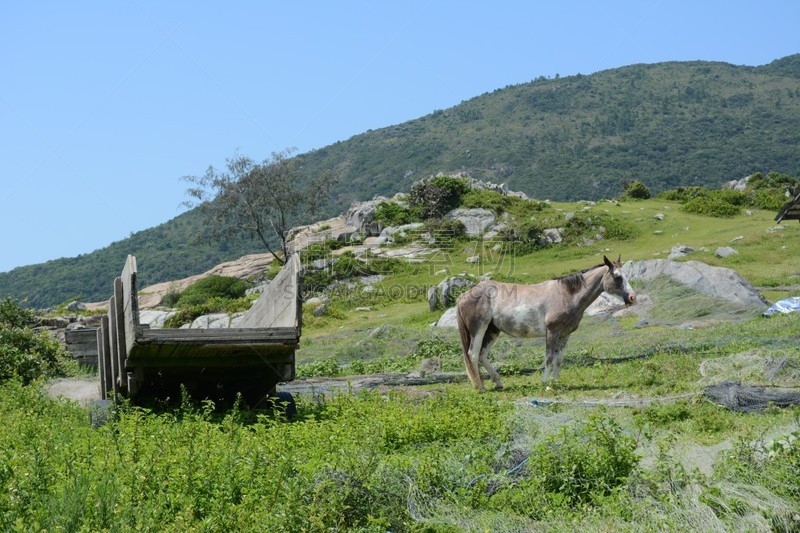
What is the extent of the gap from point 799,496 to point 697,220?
43495 mm

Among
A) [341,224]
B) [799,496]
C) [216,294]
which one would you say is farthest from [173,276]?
[799,496]

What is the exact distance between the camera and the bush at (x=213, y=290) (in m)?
46.1

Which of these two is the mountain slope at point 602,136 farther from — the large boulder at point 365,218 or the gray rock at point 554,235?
the gray rock at point 554,235

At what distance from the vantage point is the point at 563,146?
138 meters

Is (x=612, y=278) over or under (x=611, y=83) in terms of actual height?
under

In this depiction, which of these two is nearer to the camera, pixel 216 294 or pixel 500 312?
pixel 500 312

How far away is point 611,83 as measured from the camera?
568 feet

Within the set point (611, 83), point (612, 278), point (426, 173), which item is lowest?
point (612, 278)

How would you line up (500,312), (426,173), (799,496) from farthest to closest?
(426,173) → (500,312) → (799,496)

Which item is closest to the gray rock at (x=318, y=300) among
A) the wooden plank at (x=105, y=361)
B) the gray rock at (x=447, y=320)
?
the gray rock at (x=447, y=320)

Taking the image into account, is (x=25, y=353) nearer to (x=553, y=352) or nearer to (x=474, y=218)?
(x=553, y=352)

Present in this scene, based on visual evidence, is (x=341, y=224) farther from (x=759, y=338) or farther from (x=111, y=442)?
(x=111, y=442)

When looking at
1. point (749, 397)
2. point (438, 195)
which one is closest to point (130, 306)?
point (749, 397)

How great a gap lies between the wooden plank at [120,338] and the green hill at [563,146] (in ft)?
236
